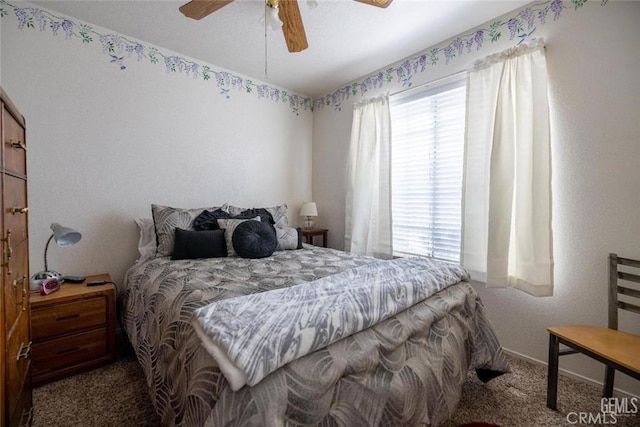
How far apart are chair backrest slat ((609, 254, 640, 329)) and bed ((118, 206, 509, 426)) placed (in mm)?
688

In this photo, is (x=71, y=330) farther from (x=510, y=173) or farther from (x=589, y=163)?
(x=589, y=163)

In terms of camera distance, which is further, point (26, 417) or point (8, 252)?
point (26, 417)

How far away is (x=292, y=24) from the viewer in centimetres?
178

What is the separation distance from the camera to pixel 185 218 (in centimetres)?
240

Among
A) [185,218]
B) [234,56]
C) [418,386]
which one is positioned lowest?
[418,386]

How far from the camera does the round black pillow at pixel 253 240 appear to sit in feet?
7.24

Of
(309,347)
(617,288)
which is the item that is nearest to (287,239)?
(309,347)

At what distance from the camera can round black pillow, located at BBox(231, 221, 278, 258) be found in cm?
221

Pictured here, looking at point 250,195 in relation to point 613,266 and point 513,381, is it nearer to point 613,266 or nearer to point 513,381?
point 513,381

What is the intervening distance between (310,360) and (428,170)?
2.19 metres

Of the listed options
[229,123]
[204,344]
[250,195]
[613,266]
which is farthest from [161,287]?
[613,266]

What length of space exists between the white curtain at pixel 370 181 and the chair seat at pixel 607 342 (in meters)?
1.53

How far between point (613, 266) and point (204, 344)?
7.31 feet

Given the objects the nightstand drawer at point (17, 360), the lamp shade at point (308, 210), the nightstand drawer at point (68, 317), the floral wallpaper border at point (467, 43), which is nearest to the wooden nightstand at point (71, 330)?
the nightstand drawer at point (68, 317)
